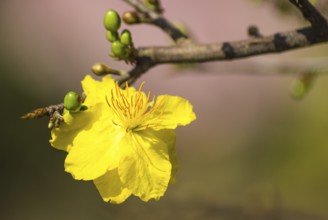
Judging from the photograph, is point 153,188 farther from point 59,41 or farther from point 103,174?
point 59,41

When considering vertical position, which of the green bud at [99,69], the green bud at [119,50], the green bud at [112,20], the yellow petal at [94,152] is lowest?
the yellow petal at [94,152]

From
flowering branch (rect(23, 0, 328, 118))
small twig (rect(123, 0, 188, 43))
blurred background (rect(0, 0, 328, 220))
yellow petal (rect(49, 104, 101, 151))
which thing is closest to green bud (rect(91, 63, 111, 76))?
flowering branch (rect(23, 0, 328, 118))

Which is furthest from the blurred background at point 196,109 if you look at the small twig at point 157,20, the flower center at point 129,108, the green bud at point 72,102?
the green bud at point 72,102

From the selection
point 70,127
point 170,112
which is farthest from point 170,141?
point 70,127

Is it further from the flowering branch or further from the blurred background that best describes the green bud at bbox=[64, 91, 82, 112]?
the blurred background

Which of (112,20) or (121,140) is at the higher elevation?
(112,20)

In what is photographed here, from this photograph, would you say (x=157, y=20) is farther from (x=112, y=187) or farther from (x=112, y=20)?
(x=112, y=187)

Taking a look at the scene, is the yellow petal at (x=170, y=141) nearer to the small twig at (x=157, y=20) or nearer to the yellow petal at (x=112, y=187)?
the yellow petal at (x=112, y=187)
